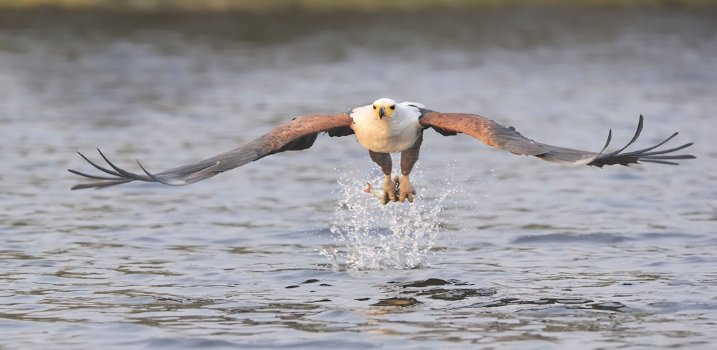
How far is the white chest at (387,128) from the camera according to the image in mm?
13164

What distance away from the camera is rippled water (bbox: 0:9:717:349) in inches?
474

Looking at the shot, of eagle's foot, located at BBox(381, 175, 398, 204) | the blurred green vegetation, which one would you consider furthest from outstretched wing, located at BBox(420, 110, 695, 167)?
the blurred green vegetation

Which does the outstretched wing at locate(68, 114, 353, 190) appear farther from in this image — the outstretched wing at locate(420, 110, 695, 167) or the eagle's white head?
the outstretched wing at locate(420, 110, 695, 167)

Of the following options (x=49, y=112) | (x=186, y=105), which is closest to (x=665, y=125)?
(x=186, y=105)

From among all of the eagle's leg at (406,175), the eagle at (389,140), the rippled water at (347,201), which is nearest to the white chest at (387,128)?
the eagle at (389,140)

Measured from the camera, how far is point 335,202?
59.9ft

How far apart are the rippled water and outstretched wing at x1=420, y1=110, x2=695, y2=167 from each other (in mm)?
1369

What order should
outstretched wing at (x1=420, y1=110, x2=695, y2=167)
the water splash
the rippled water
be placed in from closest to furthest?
outstretched wing at (x1=420, y1=110, x2=695, y2=167) < the rippled water < the water splash

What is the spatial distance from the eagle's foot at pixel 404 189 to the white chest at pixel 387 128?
58cm

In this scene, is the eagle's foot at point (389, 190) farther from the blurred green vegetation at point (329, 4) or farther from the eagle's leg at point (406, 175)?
the blurred green vegetation at point (329, 4)

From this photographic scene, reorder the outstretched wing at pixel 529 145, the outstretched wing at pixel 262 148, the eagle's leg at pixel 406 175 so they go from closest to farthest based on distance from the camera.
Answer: the outstretched wing at pixel 529 145 → the outstretched wing at pixel 262 148 → the eagle's leg at pixel 406 175

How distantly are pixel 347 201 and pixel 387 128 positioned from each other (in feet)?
11.9

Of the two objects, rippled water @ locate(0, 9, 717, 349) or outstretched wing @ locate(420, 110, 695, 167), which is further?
rippled water @ locate(0, 9, 717, 349)

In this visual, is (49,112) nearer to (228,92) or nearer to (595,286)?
(228,92)
